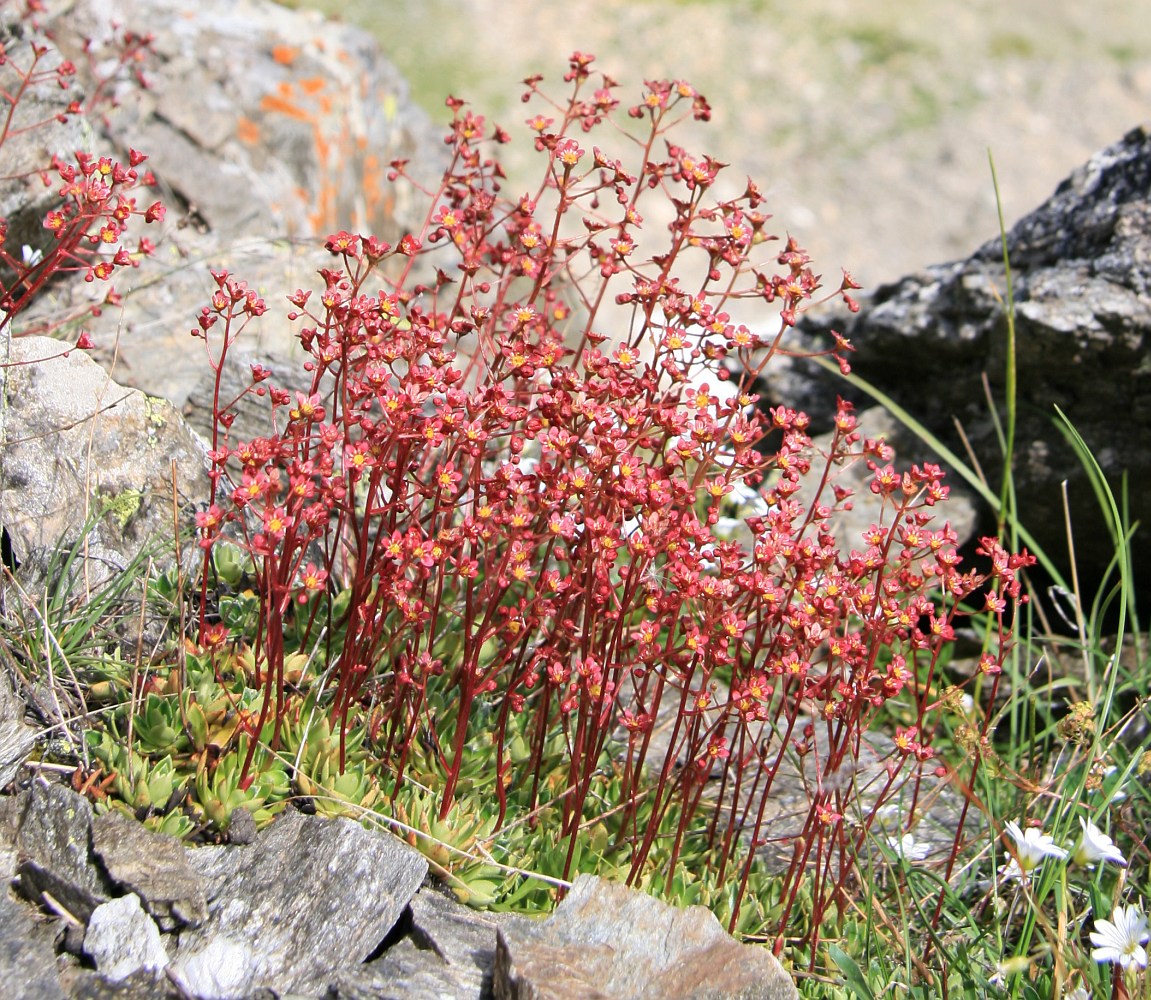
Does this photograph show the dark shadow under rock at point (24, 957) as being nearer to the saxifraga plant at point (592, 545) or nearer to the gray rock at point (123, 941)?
the gray rock at point (123, 941)

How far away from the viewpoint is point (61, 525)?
3.28 metres

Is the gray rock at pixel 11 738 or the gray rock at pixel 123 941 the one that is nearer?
the gray rock at pixel 123 941

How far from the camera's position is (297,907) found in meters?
2.68

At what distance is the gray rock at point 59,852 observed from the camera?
2.58m

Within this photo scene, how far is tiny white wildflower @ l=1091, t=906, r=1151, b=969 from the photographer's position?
2455 millimetres

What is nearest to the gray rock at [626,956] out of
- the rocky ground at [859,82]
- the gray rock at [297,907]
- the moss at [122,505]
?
the gray rock at [297,907]

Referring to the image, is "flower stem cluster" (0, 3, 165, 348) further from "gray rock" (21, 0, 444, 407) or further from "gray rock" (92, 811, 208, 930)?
"gray rock" (92, 811, 208, 930)

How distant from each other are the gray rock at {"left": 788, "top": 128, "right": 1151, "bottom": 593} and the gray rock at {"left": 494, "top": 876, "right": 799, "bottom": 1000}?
8.59 feet

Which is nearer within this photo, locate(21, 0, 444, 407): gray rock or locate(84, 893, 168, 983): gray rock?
locate(84, 893, 168, 983): gray rock

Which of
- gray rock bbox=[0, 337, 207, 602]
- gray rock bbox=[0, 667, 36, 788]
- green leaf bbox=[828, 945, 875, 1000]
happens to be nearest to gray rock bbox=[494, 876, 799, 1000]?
green leaf bbox=[828, 945, 875, 1000]

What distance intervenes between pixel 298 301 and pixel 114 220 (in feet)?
1.66

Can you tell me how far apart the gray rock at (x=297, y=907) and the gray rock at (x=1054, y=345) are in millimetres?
2919

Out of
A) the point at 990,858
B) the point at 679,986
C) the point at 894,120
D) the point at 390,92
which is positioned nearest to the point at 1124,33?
the point at 894,120

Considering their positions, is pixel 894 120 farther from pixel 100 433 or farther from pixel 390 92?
pixel 100 433
